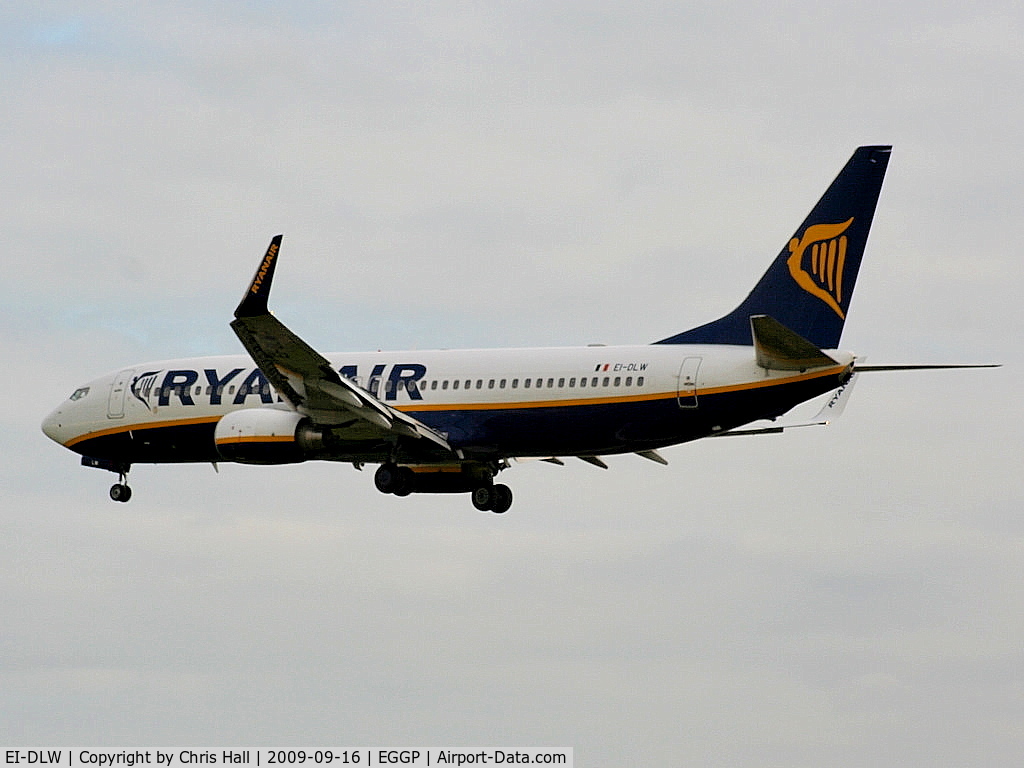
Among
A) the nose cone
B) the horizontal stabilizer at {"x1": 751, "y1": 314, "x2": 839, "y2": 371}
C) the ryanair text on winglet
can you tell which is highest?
the nose cone

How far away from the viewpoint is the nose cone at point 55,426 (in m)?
53.8

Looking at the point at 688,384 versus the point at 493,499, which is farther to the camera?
the point at 493,499

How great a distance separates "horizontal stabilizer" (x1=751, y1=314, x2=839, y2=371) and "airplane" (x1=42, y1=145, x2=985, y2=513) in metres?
0.05

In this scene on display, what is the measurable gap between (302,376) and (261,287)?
3.91m

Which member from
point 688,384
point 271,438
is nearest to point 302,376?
point 271,438

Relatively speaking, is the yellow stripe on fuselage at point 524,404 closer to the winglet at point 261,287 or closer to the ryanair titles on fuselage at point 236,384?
the ryanair titles on fuselage at point 236,384

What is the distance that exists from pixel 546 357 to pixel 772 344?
6648 mm

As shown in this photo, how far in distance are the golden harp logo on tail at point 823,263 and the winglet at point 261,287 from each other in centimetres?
1151

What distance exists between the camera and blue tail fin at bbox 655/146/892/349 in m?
43.7

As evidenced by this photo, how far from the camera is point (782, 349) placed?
137 ft

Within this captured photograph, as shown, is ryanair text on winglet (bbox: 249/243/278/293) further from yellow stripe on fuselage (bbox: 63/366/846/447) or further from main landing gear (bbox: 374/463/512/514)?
→ main landing gear (bbox: 374/463/512/514)

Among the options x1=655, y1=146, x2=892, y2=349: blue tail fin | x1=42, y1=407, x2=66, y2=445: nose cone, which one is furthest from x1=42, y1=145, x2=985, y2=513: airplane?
x1=42, y1=407, x2=66, y2=445: nose cone

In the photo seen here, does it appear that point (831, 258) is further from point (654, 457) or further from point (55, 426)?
point (55, 426)

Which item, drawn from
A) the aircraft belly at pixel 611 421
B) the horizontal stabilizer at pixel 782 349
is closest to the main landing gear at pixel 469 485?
the aircraft belly at pixel 611 421
